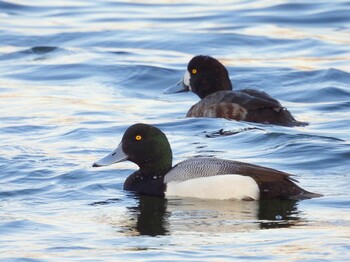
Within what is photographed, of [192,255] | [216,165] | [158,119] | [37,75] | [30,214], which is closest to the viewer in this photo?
[192,255]

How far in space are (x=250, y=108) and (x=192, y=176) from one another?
367cm

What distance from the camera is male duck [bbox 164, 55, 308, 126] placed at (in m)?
14.8

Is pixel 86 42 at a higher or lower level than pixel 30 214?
higher

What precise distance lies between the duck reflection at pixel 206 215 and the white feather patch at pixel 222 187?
0.07 m

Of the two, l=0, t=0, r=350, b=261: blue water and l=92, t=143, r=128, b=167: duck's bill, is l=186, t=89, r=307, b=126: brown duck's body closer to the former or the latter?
l=0, t=0, r=350, b=261: blue water

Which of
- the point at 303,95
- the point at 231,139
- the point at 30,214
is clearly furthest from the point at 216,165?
the point at 303,95

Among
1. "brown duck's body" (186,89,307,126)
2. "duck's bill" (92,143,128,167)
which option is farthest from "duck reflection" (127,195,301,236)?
"brown duck's body" (186,89,307,126)

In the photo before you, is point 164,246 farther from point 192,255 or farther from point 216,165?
point 216,165

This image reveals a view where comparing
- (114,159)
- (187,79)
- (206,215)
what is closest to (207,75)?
(187,79)

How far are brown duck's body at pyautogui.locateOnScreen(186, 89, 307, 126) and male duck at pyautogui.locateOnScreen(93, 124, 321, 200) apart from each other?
3187mm

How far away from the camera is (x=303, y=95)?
17922 millimetres

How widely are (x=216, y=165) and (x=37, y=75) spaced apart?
8.50 m

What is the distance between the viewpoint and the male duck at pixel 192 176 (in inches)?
439

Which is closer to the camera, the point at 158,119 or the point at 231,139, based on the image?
the point at 231,139
